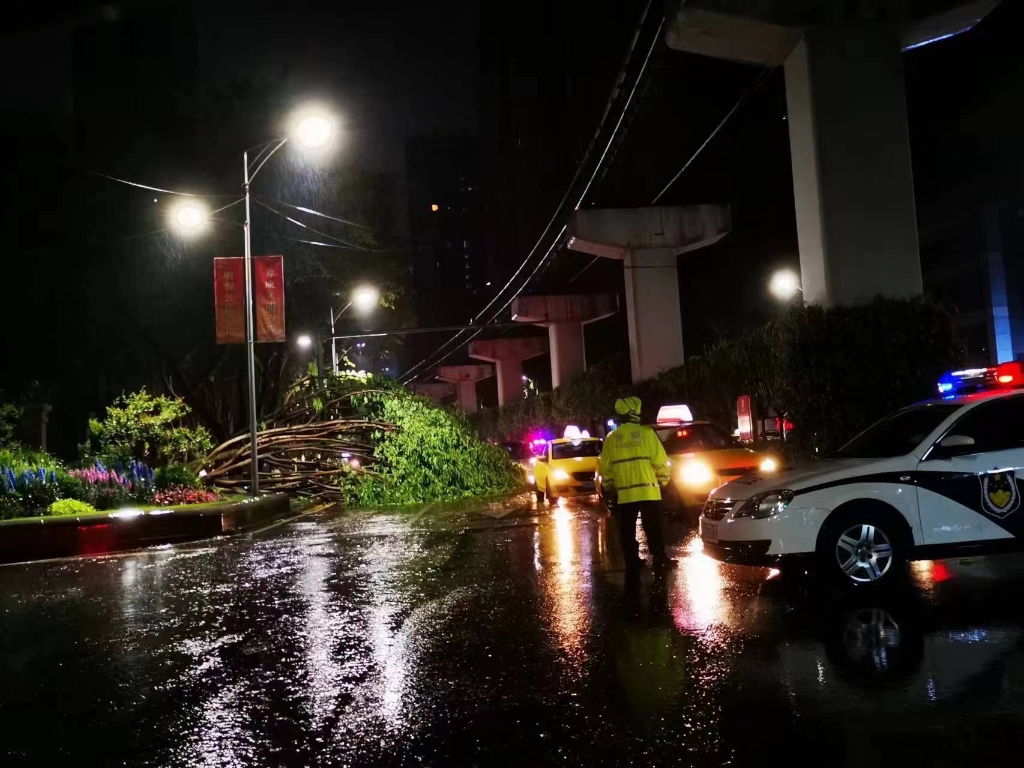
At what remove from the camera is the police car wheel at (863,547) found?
8.18 m

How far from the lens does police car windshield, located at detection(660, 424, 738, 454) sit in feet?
54.4

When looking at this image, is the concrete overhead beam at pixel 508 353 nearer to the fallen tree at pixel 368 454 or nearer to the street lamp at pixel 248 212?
the fallen tree at pixel 368 454

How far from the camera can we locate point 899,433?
30.1 ft

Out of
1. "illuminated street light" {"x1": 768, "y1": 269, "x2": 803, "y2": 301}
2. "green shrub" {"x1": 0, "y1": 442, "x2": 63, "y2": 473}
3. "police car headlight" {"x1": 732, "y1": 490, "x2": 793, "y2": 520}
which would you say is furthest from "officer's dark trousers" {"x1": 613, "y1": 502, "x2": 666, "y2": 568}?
"illuminated street light" {"x1": 768, "y1": 269, "x2": 803, "y2": 301}

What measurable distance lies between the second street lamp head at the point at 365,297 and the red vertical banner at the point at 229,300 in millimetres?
13860

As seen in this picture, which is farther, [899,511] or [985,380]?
[985,380]

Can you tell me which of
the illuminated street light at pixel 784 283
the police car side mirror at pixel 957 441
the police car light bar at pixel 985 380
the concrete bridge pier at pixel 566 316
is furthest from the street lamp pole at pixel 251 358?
the concrete bridge pier at pixel 566 316

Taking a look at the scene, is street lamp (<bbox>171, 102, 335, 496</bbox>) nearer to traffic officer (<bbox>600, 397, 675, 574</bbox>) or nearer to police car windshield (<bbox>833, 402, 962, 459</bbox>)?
traffic officer (<bbox>600, 397, 675, 574</bbox>)

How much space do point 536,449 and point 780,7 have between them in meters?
12.2

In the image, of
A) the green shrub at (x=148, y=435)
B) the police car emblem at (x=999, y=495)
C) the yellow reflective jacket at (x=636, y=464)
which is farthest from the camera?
the green shrub at (x=148, y=435)

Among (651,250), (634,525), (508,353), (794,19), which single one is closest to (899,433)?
(634,525)

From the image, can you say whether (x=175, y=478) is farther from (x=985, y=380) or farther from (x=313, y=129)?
(x=985, y=380)

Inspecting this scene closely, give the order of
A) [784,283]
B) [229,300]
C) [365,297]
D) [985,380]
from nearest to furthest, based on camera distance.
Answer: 1. [985,380]
2. [229,300]
3. [784,283]
4. [365,297]

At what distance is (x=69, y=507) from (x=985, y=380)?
47.9ft
